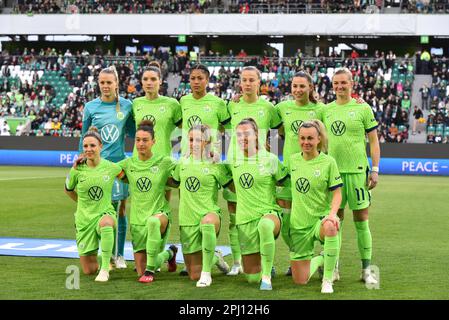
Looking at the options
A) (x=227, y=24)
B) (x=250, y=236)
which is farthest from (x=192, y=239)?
(x=227, y=24)

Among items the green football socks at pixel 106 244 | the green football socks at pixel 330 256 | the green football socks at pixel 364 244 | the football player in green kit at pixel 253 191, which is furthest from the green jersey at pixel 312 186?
the green football socks at pixel 106 244

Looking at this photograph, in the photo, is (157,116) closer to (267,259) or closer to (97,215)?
(97,215)

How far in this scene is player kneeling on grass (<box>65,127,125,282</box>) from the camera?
26.3 ft

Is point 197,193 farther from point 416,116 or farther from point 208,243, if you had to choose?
point 416,116

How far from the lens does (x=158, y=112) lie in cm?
840

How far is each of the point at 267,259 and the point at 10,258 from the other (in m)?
3.16

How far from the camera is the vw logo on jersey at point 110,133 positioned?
860 cm

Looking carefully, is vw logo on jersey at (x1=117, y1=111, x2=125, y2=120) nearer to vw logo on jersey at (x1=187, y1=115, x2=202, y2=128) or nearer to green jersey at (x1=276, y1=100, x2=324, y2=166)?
vw logo on jersey at (x1=187, y1=115, x2=202, y2=128)

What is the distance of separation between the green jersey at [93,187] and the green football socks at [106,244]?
0.31 m

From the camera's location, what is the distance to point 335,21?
39469 mm

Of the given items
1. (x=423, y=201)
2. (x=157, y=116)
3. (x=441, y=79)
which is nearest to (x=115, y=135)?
(x=157, y=116)

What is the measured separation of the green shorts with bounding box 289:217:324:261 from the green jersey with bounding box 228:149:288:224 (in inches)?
12.5
